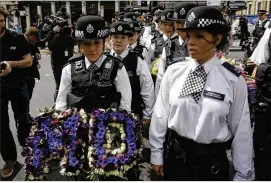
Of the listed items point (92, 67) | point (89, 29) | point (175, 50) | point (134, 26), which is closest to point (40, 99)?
point (134, 26)

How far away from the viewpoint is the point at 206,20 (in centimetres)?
249

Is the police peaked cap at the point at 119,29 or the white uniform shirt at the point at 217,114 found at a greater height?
the police peaked cap at the point at 119,29

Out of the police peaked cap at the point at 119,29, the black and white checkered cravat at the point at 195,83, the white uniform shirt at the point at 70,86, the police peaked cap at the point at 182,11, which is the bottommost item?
the white uniform shirt at the point at 70,86

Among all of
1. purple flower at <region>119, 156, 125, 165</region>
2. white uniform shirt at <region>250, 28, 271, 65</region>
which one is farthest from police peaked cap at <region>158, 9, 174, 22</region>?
purple flower at <region>119, 156, 125, 165</region>

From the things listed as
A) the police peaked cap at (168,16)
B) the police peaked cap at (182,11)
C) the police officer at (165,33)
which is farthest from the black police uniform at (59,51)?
the police peaked cap at (182,11)

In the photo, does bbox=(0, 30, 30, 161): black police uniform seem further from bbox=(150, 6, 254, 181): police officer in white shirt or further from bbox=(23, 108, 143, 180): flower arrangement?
bbox=(150, 6, 254, 181): police officer in white shirt

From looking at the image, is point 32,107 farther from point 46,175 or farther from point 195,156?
point 195,156

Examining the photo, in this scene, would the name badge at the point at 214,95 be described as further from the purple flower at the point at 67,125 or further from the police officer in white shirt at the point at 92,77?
the purple flower at the point at 67,125

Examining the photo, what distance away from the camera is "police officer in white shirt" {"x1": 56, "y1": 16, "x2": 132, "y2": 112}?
3.23 meters

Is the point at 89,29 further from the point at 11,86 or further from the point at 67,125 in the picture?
the point at 11,86

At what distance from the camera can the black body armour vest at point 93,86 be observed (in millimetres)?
3236

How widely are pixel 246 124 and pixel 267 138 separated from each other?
93 centimetres

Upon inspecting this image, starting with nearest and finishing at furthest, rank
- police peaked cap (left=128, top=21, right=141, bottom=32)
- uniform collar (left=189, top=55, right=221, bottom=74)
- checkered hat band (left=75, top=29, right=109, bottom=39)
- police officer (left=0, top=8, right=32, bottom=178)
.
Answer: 1. uniform collar (left=189, top=55, right=221, bottom=74)
2. checkered hat band (left=75, top=29, right=109, bottom=39)
3. police officer (left=0, top=8, right=32, bottom=178)
4. police peaked cap (left=128, top=21, right=141, bottom=32)

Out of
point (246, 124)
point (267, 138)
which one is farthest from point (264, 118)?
point (246, 124)
